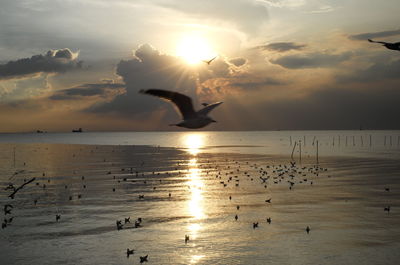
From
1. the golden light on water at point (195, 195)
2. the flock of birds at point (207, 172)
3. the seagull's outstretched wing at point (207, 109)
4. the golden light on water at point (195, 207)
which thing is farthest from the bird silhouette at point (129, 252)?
the seagull's outstretched wing at point (207, 109)

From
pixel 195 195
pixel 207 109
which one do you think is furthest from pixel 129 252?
pixel 195 195

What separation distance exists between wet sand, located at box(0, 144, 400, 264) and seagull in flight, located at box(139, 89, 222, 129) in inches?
313

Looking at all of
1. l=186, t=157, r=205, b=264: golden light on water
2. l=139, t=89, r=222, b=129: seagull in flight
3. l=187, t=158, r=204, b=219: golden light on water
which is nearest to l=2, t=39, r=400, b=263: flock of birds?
l=139, t=89, r=222, b=129: seagull in flight

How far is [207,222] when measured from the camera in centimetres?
3253

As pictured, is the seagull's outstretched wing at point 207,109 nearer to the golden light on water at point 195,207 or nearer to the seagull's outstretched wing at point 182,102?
the seagull's outstretched wing at point 182,102

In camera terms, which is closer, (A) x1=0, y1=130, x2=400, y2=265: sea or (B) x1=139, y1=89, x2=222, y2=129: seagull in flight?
(B) x1=139, y1=89, x2=222, y2=129: seagull in flight

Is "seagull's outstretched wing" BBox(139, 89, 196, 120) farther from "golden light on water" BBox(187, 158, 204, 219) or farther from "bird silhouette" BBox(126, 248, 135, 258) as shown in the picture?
"golden light on water" BBox(187, 158, 204, 219)

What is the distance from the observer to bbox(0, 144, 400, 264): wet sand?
2483 cm

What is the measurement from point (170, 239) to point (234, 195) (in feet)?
59.4

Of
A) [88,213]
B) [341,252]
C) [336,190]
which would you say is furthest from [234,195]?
[341,252]

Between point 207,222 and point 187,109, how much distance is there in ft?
59.6

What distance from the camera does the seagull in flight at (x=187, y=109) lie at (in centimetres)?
1477

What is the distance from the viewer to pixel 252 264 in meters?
23.5

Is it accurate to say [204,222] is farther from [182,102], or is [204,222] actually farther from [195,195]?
[182,102]
